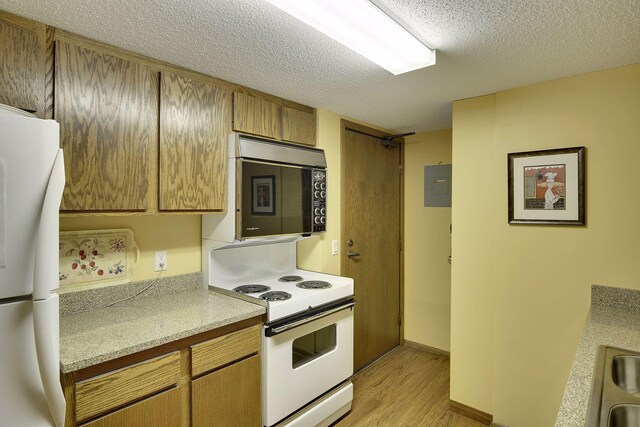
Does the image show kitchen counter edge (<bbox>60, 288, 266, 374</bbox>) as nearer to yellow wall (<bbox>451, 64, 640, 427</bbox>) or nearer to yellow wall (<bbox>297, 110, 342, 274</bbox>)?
yellow wall (<bbox>297, 110, 342, 274</bbox>)

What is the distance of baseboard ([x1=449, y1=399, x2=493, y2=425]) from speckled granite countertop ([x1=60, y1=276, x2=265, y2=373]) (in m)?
1.67

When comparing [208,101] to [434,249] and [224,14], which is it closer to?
[224,14]

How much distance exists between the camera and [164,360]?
1.46 meters

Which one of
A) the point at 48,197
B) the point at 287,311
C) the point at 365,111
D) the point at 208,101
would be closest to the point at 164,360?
the point at 287,311

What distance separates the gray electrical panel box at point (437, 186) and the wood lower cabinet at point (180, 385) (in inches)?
87.7

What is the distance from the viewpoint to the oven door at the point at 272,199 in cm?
204

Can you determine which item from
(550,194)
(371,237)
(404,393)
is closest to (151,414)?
(404,393)

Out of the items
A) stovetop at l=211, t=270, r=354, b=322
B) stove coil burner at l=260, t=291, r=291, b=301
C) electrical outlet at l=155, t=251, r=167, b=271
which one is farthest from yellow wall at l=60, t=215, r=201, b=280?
stove coil burner at l=260, t=291, r=291, b=301

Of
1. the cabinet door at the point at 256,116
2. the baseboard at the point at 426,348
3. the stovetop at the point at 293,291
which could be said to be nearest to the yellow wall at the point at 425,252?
the baseboard at the point at 426,348

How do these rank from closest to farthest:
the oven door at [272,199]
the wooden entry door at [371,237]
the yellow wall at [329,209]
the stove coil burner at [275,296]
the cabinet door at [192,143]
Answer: the cabinet door at [192,143] < the stove coil burner at [275,296] < the oven door at [272,199] < the yellow wall at [329,209] < the wooden entry door at [371,237]

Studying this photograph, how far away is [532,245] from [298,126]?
68.5 inches

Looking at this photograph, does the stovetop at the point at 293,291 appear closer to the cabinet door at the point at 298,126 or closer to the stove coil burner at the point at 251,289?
the stove coil burner at the point at 251,289

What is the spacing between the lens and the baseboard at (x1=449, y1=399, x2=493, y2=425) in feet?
7.62

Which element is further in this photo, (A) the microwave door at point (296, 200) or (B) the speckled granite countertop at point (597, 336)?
(A) the microwave door at point (296, 200)
